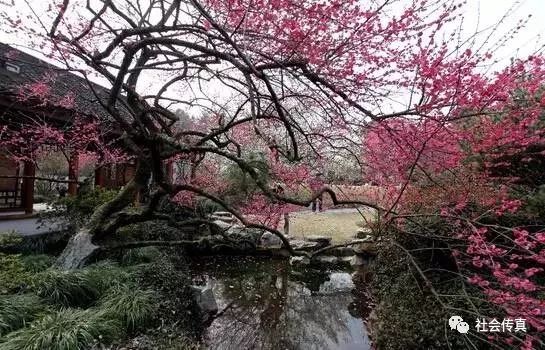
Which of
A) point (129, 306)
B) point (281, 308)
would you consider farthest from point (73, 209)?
point (281, 308)

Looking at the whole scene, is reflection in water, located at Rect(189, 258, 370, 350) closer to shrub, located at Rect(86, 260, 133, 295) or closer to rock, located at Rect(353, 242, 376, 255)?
rock, located at Rect(353, 242, 376, 255)

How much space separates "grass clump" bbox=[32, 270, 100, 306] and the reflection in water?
177cm

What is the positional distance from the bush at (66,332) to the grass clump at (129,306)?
8.0 inches

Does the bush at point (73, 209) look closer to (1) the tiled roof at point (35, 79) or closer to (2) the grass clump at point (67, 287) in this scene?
(1) the tiled roof at point (35, 79)

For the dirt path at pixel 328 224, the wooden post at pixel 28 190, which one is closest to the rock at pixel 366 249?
the dirt path at pixel 328 224

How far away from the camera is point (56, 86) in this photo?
8453mm

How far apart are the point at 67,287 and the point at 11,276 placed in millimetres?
611

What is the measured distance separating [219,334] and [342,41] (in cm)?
449

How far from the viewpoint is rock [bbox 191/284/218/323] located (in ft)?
18.4

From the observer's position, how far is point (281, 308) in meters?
6.59

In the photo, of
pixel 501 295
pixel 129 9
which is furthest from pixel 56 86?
pixel 501 295

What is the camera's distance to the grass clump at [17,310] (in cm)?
358

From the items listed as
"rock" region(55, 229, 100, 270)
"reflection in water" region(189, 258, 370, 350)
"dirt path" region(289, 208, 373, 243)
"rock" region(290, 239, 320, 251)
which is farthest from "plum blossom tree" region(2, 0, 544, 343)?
"dirt path" region(289, 208, 373, 243)

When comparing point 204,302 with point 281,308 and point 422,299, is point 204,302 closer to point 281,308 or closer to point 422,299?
point 281,308
